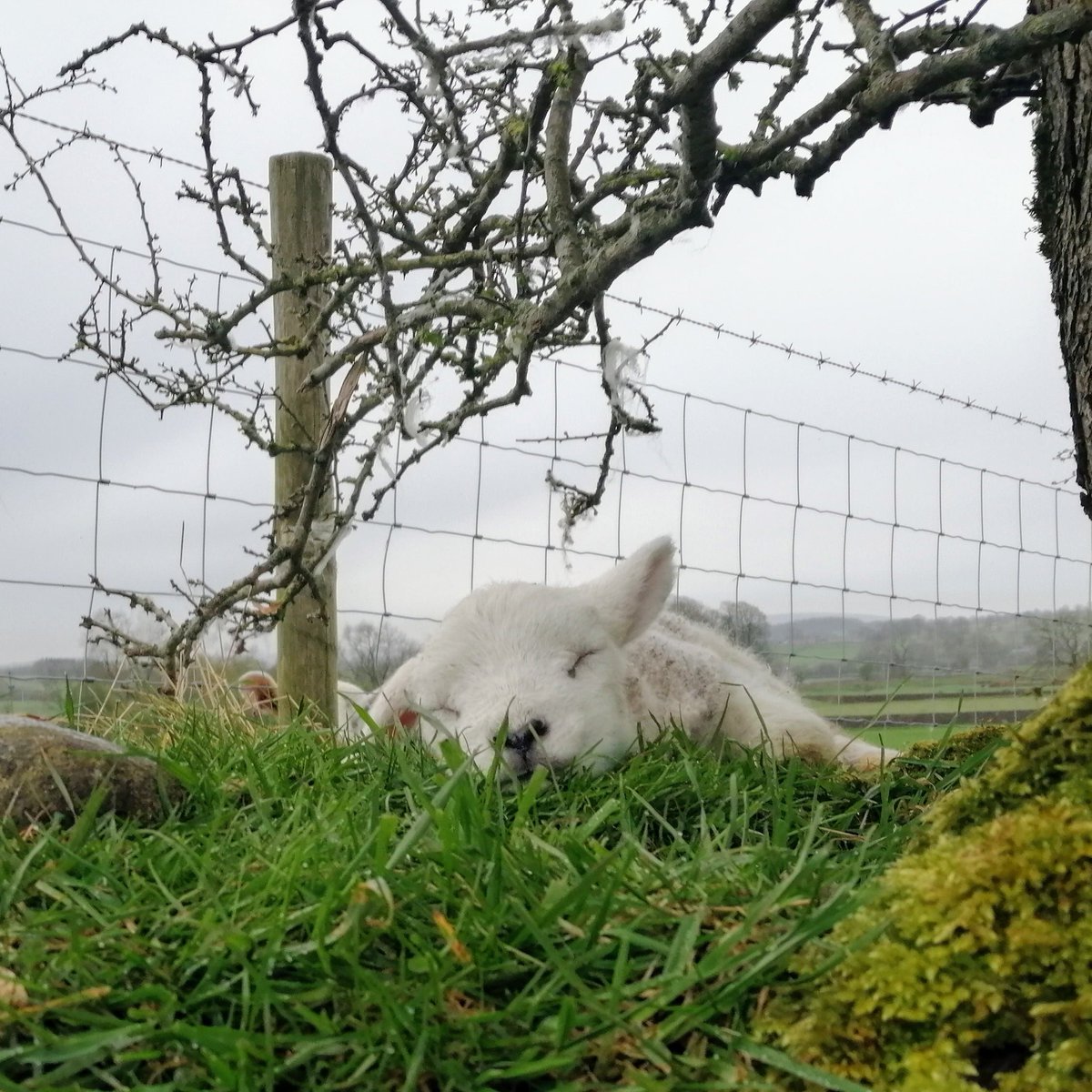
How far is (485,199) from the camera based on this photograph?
387cm

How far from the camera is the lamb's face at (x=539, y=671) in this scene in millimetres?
3295

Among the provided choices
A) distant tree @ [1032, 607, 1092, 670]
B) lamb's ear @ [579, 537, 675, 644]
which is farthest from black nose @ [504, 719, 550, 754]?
distant tree @ [1032, 607, 1092, 670]

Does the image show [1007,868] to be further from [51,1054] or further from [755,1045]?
[51,1054]

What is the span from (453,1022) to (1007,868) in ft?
2.64

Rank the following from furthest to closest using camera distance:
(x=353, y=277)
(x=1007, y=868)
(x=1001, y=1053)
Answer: (x=353, y=277) → (x=1007, y=868) → (x=1001, y=1053)

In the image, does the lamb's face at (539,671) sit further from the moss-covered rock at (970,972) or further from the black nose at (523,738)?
the moss-covered rock at (970,972)

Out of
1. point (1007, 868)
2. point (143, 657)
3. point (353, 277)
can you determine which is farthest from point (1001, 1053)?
point (143, 657)

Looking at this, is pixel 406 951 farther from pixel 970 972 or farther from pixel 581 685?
pixel 581 685

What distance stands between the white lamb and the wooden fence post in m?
1.07

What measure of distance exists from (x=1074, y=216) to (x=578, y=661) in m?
1.87

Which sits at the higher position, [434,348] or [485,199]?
[485,199]

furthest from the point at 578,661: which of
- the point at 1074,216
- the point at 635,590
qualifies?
the point at 1074,216

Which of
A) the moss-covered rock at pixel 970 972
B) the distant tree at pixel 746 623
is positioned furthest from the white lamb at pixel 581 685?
the distant tree at pixel 746 623

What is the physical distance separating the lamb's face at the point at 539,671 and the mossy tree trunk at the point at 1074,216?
4.58 feet
